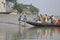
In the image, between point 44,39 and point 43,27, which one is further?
point 43,27

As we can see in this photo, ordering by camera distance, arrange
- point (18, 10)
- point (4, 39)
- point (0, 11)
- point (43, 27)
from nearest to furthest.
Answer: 1. point (4, 39)
2. point (43, 27)
3. point (0, 11)
4. point (18, 10)

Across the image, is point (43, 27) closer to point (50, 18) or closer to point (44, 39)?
point (50, 18)

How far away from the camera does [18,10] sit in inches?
7407

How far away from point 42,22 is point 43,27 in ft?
3.42

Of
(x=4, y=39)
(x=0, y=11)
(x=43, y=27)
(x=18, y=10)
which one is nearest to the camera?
(x=4, y=39)

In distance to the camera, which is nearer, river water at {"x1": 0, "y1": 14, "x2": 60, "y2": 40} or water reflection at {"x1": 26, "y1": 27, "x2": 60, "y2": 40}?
river water at {"x1": 0, "y1": 14, "x2": 60, "y2": 40}

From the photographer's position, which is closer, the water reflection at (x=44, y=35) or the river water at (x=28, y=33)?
the river water at (x=28, y=33)

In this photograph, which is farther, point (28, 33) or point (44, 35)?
point (28, 33)

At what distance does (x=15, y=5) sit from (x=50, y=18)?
500 ft

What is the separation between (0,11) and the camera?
13762 cm

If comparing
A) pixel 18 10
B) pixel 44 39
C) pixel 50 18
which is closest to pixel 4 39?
pixel 44 39

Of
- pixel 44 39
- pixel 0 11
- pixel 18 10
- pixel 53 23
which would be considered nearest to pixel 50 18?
pixel 53 23

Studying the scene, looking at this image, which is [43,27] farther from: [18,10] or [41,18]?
[18,10]

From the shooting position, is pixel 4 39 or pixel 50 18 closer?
pixel 4 39
